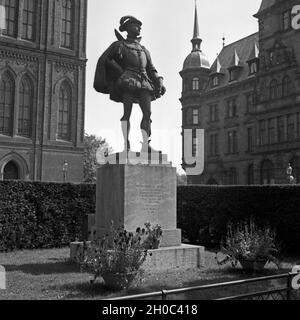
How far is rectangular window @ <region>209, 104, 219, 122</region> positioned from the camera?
5587cm

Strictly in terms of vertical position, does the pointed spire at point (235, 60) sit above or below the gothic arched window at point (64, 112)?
above

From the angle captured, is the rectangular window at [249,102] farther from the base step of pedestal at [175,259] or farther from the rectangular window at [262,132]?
the base step of pedestal at [175,259]

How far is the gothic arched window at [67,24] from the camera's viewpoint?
144ft

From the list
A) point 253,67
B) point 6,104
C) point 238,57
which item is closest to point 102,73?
point 6,104

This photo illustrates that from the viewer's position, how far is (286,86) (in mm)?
43531

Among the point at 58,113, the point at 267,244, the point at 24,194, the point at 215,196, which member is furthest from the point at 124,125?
the point at 58,113

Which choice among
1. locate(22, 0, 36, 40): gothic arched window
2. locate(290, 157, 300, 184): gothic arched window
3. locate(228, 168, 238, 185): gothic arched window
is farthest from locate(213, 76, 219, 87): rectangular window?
locate(22, 0, 36, 40): gothic arched window

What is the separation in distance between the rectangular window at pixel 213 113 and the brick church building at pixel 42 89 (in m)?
19.1

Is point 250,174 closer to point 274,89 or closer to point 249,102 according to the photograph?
point 249,102

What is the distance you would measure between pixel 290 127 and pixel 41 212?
1250 inches

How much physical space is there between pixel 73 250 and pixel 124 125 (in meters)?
3.66

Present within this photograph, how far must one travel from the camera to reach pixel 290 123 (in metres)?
42.8

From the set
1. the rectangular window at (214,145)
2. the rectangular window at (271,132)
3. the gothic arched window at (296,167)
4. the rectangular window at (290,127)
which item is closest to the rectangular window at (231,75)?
the rectangular window at (214,145)

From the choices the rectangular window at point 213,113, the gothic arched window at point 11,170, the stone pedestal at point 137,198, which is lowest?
the stone pedestal at point 137,198
